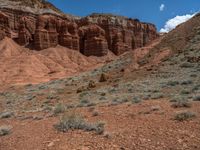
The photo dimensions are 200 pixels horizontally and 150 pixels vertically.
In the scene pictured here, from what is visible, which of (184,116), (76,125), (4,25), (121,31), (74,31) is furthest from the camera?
(121,31)

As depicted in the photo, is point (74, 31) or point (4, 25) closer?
point (4, 25)

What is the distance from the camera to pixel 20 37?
7181cm

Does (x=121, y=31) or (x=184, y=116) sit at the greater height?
(x=121, y=31)

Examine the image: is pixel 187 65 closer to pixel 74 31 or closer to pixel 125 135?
pixel 125 135

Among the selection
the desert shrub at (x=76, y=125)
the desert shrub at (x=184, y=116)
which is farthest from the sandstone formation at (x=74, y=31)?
the desert shrub at (x=184, y=116)

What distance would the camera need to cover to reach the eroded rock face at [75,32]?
238 ft

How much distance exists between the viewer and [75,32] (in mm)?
81000

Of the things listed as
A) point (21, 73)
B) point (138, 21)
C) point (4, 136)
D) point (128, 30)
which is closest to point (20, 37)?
point (21, 73)

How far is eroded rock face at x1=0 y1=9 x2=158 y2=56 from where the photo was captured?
72.5 m

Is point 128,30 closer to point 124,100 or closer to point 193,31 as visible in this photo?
point 193,31

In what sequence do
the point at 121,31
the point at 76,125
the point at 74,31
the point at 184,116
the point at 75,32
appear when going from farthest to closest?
the point at 121,31 < the point at 75,32 < the point at 74,31 < the point at 76,125 < the point at 184,116

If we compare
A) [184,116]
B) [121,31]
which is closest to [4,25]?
[121,31]

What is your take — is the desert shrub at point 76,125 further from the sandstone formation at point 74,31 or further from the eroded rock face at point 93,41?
the eroded rock face at point 93,41

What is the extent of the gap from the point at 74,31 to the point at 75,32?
0.43m
